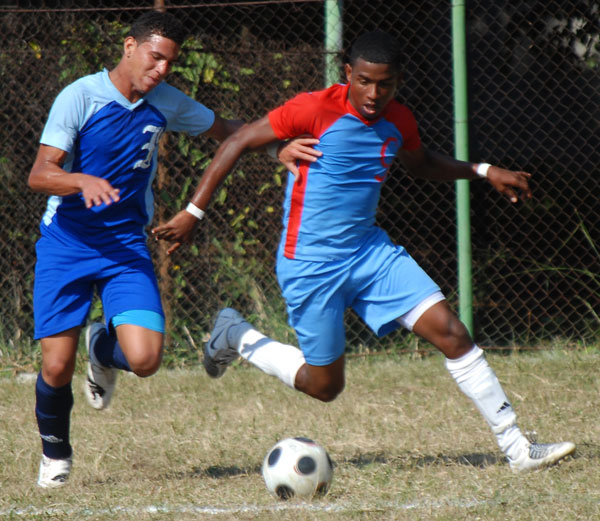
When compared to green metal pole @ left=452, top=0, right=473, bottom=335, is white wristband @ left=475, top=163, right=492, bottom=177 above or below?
above

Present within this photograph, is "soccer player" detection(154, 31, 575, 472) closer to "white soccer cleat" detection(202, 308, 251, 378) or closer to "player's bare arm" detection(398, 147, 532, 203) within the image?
"player's bare arm" detection(398, 147, 532, 203)

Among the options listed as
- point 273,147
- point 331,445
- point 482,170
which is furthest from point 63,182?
point 331,445

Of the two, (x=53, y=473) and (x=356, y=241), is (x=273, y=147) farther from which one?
(x=53, y=473)

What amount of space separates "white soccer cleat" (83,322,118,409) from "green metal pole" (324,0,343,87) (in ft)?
10.1

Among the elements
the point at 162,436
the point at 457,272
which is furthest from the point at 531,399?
the point at 162,436

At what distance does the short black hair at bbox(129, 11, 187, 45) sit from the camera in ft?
13.5

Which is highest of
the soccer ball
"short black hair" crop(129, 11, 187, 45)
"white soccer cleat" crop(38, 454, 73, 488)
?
"short black hair" crop(129, 11, 187, 45)

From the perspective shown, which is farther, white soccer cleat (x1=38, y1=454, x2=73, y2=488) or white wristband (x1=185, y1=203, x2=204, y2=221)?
white soccer cleat (x1=38, y1=454, x2=73, y2=488)

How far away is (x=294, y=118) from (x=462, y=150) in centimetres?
290

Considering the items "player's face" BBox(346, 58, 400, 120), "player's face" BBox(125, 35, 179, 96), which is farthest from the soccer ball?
"player's face" BBox(125, 35, 179, 96)

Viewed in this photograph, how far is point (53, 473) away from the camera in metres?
4.23

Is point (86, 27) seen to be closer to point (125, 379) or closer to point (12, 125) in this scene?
point (12, 125)

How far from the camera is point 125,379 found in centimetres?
668

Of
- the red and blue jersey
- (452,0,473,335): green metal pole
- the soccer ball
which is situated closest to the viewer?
the soccer ball
